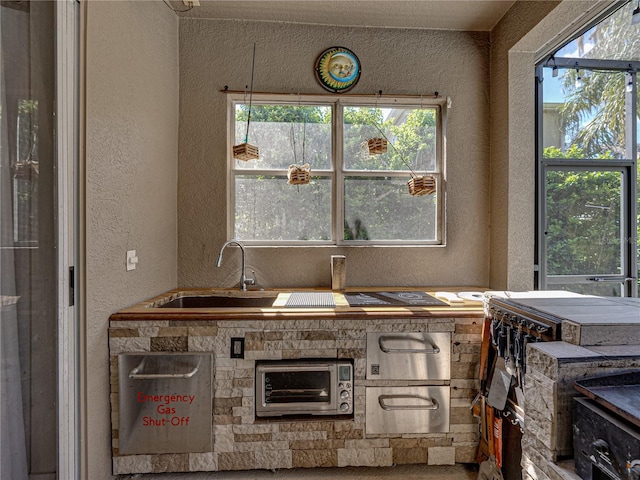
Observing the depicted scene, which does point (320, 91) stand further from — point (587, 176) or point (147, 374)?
point (147, 374)

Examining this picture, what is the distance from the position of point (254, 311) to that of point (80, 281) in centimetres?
81

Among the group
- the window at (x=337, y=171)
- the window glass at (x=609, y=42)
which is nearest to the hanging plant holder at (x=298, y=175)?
the window at (x=337, y=171)

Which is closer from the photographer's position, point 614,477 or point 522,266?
point 614,477

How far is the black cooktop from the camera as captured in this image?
1.85 metres

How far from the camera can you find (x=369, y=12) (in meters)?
2.25

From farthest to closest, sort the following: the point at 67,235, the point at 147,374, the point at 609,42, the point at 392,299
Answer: the point at 609,42 < the point at 392,299 < the point at 147,374 < the point at 67,235

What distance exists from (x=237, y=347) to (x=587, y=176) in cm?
264

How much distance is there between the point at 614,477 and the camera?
80 cm

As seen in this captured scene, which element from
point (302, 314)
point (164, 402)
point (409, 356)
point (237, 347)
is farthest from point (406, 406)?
point (164, 402)

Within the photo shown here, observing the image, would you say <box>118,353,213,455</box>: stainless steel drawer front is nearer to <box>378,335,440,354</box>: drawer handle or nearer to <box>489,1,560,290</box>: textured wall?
<box>378,335,440,354</box>: drawer handle

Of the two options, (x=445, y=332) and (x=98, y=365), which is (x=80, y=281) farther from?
(x=445, y=332)

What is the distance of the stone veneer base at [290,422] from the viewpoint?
64.5 inches

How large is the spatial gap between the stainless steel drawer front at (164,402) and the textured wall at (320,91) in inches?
31.7

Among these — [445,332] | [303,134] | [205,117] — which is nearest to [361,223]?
[303,134]
